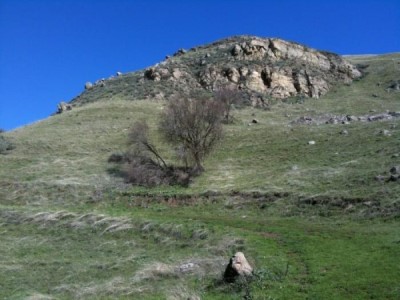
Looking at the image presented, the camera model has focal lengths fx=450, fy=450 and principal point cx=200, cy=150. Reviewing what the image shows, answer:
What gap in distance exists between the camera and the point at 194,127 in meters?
49.6

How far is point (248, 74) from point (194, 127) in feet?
148

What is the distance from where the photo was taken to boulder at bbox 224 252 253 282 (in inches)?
789

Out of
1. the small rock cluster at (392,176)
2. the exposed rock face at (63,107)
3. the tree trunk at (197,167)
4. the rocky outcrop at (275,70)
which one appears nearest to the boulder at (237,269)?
the small rock cluster at (392,176)

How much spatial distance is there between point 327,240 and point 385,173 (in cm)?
1316

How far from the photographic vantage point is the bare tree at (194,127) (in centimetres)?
4962

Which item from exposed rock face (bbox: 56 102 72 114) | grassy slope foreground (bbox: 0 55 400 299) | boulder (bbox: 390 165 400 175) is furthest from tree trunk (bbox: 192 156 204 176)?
exposed rock face (bbox: 56 102 72 114)

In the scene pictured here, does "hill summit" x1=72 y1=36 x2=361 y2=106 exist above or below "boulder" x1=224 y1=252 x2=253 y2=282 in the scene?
above

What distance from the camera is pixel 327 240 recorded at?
25594 millimetres

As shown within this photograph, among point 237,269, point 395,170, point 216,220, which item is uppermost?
point 395,170

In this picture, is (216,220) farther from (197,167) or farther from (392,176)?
(197,167)

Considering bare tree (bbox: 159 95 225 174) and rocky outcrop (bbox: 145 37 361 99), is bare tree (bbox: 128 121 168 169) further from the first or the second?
rocky outcrop (bbox: 145 37 361 99)

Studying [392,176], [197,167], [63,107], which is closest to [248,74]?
[63,107]

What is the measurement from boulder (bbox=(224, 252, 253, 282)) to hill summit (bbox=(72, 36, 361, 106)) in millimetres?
67892

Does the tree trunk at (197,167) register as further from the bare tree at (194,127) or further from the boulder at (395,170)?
the boulder at (395,170)
